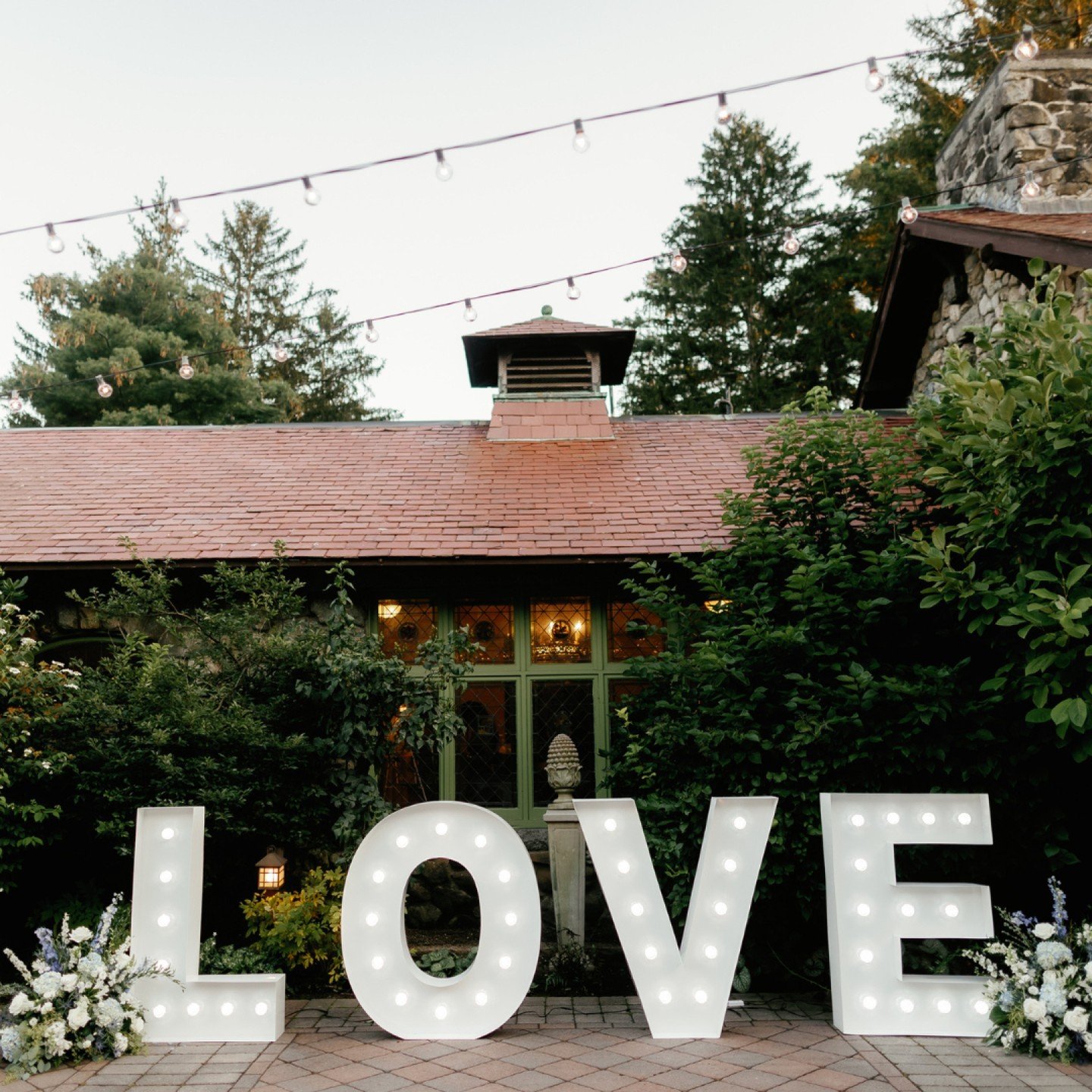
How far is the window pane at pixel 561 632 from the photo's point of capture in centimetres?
728

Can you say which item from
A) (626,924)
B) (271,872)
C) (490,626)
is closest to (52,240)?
(490,626)

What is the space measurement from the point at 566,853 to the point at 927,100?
1853 centimetres

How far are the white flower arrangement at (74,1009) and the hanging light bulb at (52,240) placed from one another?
161 inches

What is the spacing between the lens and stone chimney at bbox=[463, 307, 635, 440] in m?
10.4

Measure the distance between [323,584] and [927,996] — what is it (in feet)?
15.6

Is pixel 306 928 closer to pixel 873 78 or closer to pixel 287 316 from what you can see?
pixel 873 78

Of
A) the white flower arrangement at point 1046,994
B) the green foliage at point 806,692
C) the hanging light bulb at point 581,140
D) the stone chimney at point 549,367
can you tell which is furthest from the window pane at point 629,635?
the stone chimney at point 549,367

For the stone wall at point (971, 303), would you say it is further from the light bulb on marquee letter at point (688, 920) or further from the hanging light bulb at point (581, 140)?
the light bulb on marquee letter at point (688, 920)

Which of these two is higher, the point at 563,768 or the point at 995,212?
the point at 995,212

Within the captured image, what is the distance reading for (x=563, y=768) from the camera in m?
6.34

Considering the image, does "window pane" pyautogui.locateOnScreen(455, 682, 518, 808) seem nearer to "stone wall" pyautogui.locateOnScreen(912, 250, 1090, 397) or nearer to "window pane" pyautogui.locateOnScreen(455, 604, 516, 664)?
"window pane" pyautogui.locateOnScreen(455, 604, 516, 664)

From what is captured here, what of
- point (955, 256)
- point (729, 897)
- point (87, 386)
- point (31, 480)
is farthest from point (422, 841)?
point (87, 386)

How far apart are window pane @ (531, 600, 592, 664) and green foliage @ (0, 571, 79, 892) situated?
3.19 meters

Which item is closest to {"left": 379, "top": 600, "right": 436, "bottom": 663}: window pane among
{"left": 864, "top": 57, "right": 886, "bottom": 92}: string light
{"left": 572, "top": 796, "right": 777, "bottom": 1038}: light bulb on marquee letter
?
{"left": 572, "top": 796, "right": 777, "bottom": 1038}: light bulb on marquee letter
